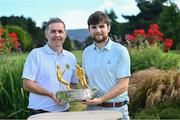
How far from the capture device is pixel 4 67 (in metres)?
8.92

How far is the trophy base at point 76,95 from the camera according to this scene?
379 centimetres

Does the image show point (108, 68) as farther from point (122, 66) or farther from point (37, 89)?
point (37, 89)

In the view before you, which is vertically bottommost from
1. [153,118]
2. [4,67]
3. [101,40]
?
[153,118]

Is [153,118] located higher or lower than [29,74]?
lower

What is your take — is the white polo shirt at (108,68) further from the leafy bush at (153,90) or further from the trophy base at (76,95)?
the leafy bush at (153,90)

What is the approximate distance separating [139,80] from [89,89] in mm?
4755

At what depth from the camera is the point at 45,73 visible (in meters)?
4.07

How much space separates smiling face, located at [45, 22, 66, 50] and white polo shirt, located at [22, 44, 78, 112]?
0.25ft

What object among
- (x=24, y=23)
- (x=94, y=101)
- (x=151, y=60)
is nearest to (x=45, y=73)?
(x=94, y=101)

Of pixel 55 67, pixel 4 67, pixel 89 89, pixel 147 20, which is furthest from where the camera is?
pixel 147 20

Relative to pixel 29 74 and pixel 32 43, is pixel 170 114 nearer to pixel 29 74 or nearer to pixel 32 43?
pixel 29 74

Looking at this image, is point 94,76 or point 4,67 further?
point 4,67

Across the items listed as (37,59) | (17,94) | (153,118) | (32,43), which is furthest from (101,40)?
(32,43)

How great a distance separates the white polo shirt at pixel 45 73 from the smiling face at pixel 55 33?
77mm
